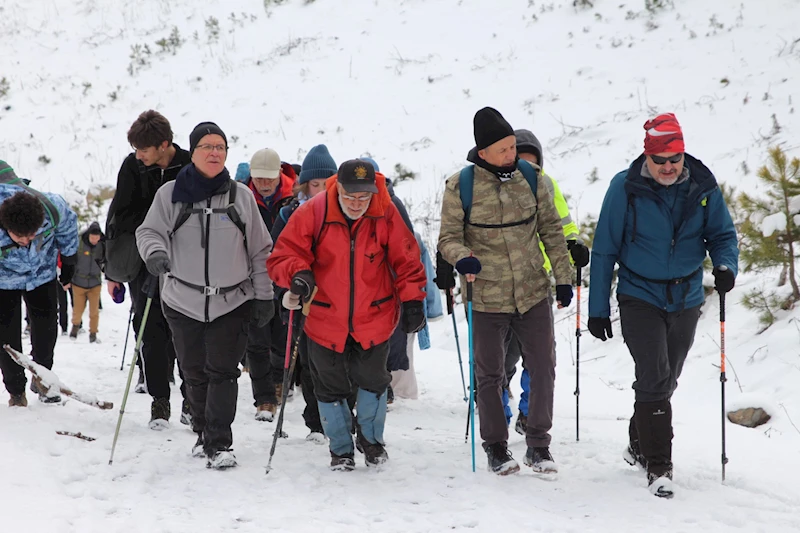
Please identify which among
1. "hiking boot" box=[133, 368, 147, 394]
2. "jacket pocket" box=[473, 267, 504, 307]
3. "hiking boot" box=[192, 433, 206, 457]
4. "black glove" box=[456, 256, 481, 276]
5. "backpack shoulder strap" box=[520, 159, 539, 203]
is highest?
"backpack shoulder strap" box=[520, 159, 539, 203]

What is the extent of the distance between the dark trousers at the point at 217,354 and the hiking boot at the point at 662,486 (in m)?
2.69

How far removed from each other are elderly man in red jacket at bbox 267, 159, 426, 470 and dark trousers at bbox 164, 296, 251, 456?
0.47m

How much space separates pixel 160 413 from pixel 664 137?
4.24m

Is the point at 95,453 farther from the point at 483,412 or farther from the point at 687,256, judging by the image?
the point at 687,256

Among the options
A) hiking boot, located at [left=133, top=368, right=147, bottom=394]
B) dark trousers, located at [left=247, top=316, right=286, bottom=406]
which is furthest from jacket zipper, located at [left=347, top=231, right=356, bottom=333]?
hiking boot, located at [left=133, top=368, right=147, bottom=394]

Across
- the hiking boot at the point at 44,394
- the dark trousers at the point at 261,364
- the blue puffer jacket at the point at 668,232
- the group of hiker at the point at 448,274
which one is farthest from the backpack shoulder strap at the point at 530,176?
the hiking boot at the point at 44,394

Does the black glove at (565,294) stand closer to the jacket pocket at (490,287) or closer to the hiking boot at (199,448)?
the jacket pocket at (490,287)

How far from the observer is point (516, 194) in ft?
16.1

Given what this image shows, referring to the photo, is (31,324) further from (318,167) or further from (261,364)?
(318,167)

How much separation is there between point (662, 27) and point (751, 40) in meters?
2.38

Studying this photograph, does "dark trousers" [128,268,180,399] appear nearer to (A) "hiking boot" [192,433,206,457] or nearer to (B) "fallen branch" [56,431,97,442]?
(B) "fallen branch" [56,431,97,442]

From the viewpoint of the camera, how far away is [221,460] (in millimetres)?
4883

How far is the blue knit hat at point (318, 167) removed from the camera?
5.96 m

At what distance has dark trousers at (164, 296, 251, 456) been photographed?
496 centimetres
